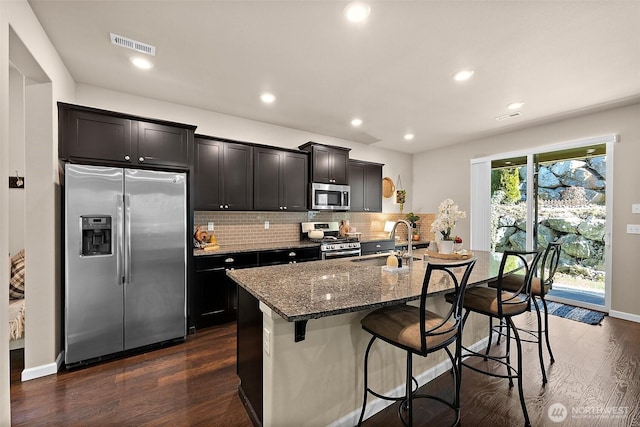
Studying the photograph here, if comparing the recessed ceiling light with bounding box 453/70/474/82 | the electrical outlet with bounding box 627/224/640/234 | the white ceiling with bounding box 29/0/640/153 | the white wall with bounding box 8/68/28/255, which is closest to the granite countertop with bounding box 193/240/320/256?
the white ceiling with bounding box 29/0/640/153

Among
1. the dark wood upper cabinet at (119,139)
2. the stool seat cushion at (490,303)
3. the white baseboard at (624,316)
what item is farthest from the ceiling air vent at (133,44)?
the white baseboard at (624,316)

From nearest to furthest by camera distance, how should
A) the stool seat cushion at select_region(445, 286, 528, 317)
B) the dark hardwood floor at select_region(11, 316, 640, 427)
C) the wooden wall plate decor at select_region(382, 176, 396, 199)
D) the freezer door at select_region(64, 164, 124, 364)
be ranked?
1. the dark hardwood floor at select_region(11, 316, 640, 427)
2. the stool seat cushion at select_region(445, 286, 528, 317)
3. the freezer door at select_region(64, 164, 124, 364)
4. the wooden wall plate decor at select_region(382, 176, 396, 199)

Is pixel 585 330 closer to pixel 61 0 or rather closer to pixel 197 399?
pixel 197 399

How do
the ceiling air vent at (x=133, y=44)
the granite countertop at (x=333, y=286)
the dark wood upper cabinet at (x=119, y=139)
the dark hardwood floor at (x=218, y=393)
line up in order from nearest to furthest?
the granite countertop at (x=333, y=286) → the dark hardwood floor at (x=218, y=393) → the ceiling air vent at (x=133, y=44) → the dark wood upper cabinet at (x=119, y=139)

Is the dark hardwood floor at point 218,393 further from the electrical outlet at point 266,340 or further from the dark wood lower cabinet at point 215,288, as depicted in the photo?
the electrical outlet at point 266,340

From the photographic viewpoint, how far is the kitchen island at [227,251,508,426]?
4.80 ft

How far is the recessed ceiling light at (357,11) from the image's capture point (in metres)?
1.83

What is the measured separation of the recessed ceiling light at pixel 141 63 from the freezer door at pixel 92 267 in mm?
1022

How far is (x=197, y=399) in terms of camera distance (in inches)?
79.4

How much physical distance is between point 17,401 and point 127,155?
2.11 m

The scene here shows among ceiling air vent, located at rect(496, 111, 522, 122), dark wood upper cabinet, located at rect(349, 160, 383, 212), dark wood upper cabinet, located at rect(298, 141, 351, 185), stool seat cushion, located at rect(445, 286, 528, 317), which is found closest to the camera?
stool seat cushion, located at rect(445, 286, 528, 317)

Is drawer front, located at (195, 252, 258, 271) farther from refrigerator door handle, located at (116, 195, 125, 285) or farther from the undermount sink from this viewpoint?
the undermount sink

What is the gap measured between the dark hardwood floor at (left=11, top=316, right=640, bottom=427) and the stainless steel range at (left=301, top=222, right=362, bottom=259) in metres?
1.99

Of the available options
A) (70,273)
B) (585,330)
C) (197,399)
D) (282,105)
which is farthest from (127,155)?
(585,330)
